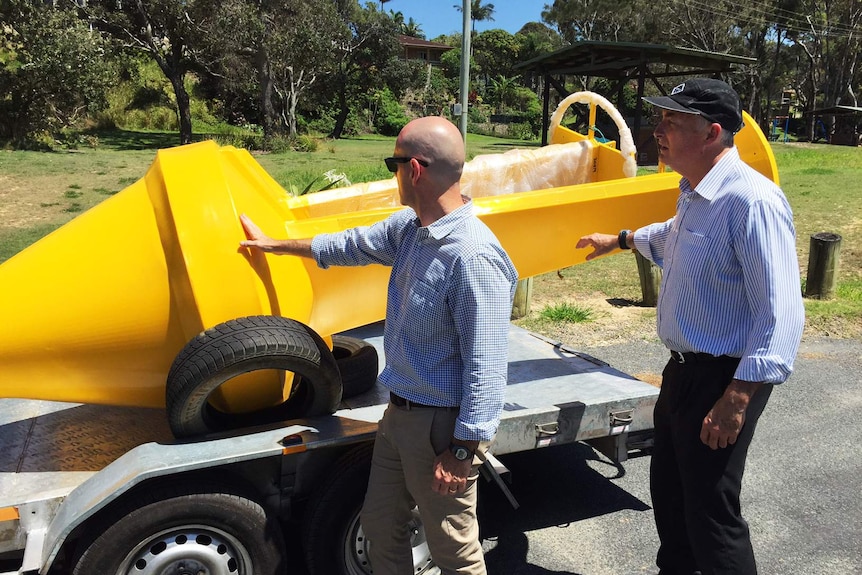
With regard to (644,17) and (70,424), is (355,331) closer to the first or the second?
(70,424)

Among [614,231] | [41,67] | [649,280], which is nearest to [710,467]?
[614,231]

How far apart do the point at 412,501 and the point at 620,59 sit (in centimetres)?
2310

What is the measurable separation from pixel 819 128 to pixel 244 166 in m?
51.6

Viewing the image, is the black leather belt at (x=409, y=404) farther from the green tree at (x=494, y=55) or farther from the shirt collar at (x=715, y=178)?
the green tree at (x=494, y=55)

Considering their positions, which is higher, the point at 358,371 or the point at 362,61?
the point at 362,61

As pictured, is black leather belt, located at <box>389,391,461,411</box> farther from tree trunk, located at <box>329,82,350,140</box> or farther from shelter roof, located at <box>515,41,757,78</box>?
tree trunk, located at <box>329,82,350,140</box>

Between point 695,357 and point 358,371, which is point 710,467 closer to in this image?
point 695,357

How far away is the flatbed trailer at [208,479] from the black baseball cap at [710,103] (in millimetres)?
1441

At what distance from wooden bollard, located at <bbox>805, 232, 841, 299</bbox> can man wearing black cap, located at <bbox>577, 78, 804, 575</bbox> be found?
5.95 meters

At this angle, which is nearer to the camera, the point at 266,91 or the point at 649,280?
the point at 649,280

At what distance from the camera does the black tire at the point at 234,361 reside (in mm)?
2527

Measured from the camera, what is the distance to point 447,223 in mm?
2160

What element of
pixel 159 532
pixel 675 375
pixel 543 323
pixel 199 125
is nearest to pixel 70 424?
pixel 159 532

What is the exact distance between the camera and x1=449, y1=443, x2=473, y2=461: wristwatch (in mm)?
2164
